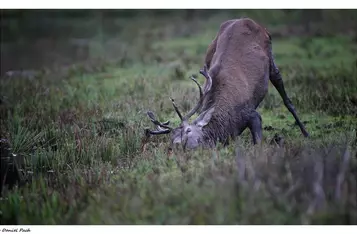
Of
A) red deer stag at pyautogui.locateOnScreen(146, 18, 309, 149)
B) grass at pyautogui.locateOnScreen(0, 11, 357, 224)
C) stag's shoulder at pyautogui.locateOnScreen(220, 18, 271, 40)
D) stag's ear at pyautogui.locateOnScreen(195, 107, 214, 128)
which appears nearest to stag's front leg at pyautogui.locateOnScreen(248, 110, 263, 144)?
red deer stag at pyautogui.locateOnScreen(146, 18, 309, 149)

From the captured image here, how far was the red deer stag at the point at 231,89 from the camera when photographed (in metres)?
7.50

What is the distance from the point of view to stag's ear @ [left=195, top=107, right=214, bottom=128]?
754 centimetres

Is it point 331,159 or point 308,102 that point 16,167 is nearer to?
point 331,159

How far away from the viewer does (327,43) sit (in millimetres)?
15258

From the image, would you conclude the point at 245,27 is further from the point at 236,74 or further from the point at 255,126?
the point at 255,126

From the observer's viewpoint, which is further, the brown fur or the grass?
the brown fur

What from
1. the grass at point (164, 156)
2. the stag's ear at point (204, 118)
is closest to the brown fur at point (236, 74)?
the stag's ear at point (204, 118)

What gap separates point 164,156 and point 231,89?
1.60 metres

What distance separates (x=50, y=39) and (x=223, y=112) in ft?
39.4

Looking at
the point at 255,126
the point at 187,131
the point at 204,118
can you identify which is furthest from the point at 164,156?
the point at 255,126

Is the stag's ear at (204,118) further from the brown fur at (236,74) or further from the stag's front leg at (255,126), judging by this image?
the stag's front leg at (255,126)

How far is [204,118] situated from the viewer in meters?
7.62

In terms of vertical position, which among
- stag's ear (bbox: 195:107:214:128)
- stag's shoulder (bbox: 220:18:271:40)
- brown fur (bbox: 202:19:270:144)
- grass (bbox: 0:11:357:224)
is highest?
stag's shoulder (bbox: 220:18:271:40)

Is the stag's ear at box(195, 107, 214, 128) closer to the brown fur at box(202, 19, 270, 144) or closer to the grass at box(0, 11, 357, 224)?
the brown fur at box(202, 19, 270, 144)
